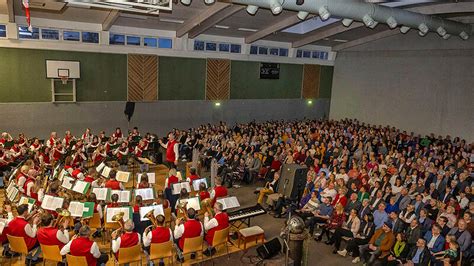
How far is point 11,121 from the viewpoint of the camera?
15609 millimetres

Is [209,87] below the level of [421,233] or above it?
above

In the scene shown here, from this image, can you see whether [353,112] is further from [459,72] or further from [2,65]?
[2,65]

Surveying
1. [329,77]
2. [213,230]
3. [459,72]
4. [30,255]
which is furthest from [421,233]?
[329,77]

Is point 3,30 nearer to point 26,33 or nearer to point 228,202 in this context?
point 26,33

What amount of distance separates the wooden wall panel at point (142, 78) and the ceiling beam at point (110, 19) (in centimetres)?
179

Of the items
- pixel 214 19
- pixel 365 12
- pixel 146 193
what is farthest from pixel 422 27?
pixel 146 193

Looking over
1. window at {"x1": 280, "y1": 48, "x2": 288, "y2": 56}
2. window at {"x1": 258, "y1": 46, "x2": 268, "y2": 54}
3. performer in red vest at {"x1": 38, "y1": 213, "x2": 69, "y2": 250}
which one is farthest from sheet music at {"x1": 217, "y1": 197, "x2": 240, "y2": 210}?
window at {"x1": 280, "y1": 48, "x2": 288, "y2": 56}

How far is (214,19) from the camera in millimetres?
15938

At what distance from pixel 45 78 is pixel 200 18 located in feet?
24.1

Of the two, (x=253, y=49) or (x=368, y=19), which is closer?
(x=368, y=19)

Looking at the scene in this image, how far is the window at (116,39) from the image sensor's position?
17.3 m

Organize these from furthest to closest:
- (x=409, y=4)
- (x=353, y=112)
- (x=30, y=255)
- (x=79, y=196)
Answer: (x=353, y=112), (x=409, y=4), (x=79, y=196), (x=30, y=255)

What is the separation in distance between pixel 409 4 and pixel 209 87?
10.8 metres

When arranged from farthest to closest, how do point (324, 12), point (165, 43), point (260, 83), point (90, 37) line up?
point (260, 83) → point (165, 43) → point (90, 37) → point (324, 12)
